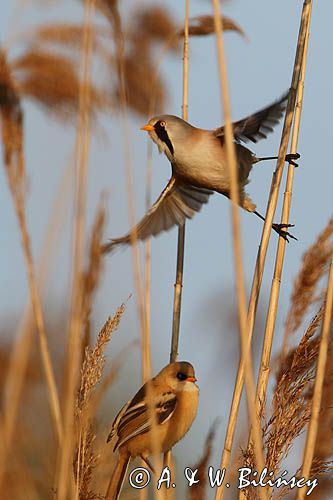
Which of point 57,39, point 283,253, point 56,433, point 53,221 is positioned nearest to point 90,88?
point 57,39

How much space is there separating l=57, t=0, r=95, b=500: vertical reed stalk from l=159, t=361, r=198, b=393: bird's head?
713mm

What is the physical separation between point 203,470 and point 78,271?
48cm

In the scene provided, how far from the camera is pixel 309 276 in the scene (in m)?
1.50

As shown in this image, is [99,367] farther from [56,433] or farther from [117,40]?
[117,40]

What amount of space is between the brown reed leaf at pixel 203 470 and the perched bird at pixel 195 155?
2.43ft

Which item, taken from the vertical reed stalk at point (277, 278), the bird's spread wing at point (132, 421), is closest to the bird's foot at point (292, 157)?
the vertical reed stalk at point (277, 278)

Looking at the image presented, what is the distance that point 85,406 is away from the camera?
4.67 ft

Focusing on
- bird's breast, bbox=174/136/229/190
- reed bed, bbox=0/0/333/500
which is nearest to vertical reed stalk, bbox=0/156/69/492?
reed bed, bbox=0/0/333/500

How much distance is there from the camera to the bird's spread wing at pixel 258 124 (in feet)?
6.60

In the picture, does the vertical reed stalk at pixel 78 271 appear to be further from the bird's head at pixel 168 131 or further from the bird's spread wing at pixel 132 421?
the bird's head at pixel 168 131

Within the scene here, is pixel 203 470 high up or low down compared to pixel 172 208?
down

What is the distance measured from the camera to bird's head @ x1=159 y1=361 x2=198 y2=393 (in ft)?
7.23

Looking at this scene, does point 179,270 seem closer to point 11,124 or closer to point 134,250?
point 134,250

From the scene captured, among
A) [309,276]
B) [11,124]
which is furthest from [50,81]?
[309,276]
